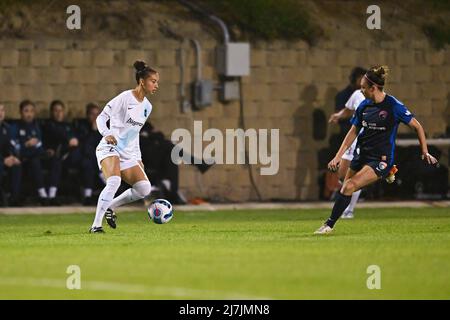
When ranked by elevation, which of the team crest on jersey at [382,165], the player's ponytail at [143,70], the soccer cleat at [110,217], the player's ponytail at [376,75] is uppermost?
the player's ponytail at [143,70]

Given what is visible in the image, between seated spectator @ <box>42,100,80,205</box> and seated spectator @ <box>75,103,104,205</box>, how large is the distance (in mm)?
163

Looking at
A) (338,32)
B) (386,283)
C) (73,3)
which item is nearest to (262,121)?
(338,32)

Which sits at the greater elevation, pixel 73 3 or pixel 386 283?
pixel 73 3

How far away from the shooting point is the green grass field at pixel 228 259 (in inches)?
423

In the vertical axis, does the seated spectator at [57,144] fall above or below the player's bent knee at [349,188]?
above

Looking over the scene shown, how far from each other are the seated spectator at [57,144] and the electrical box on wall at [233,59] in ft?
10.7

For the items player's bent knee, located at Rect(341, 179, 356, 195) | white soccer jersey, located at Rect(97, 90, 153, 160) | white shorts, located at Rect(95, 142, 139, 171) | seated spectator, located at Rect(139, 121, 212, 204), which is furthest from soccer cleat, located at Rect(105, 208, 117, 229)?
seated spectator, located at Rect(139, 121, 212, 204)

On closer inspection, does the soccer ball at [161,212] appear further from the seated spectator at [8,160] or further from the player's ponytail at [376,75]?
the seated spectator at [8,160]

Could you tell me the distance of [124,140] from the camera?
16.4m

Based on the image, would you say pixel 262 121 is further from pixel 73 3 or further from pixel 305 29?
pixel 73 3

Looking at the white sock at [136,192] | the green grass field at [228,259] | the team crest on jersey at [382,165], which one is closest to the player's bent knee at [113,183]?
the white sock at [136,192]

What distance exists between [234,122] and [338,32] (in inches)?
119

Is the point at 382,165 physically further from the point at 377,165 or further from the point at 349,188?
the point at 349,188
